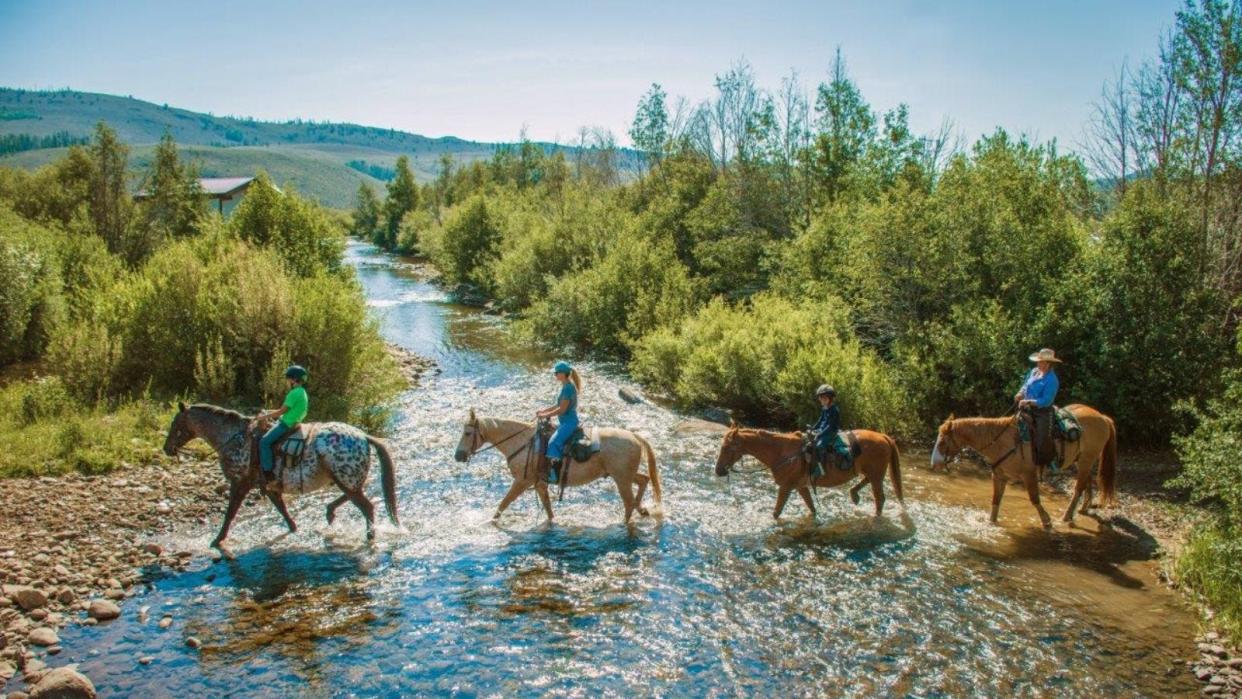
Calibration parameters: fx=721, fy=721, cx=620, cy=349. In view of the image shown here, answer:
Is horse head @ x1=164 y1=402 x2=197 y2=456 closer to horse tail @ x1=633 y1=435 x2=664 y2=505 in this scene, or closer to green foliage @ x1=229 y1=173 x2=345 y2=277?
horse tail @ x1=633 y1=435 x2=664 y2=505

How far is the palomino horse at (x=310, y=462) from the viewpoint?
37.9 ft

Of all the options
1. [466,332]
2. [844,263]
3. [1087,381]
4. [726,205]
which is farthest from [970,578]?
[466,332]

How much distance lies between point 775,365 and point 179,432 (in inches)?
543

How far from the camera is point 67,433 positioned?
541 inches

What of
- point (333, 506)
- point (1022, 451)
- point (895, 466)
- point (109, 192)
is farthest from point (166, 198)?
point (1022, 451)

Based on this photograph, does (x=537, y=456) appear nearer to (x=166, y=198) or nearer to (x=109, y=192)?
(x=109, y=192)

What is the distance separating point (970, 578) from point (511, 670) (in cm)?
655

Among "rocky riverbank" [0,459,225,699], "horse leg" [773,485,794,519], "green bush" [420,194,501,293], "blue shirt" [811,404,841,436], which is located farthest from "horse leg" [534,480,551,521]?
"green bush" [420,194,501,293]

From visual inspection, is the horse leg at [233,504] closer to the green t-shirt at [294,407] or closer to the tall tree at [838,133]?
the green t-shirt at [294,407]

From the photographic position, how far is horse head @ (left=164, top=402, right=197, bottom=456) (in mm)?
11938

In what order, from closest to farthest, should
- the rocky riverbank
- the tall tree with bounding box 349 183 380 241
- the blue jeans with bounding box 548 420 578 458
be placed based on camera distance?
1. the rocky riverbank
2. the blue jeans with bounding box 548 420 578 458
3. the tall tree with bounding box 349 183 380 241

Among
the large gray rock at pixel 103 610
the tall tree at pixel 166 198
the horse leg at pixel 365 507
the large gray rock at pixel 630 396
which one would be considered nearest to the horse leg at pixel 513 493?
the horse leg at pixel 365 507

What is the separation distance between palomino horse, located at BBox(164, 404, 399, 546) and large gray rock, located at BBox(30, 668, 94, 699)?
401cm

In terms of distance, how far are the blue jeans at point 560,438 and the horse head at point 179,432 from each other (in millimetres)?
5942
